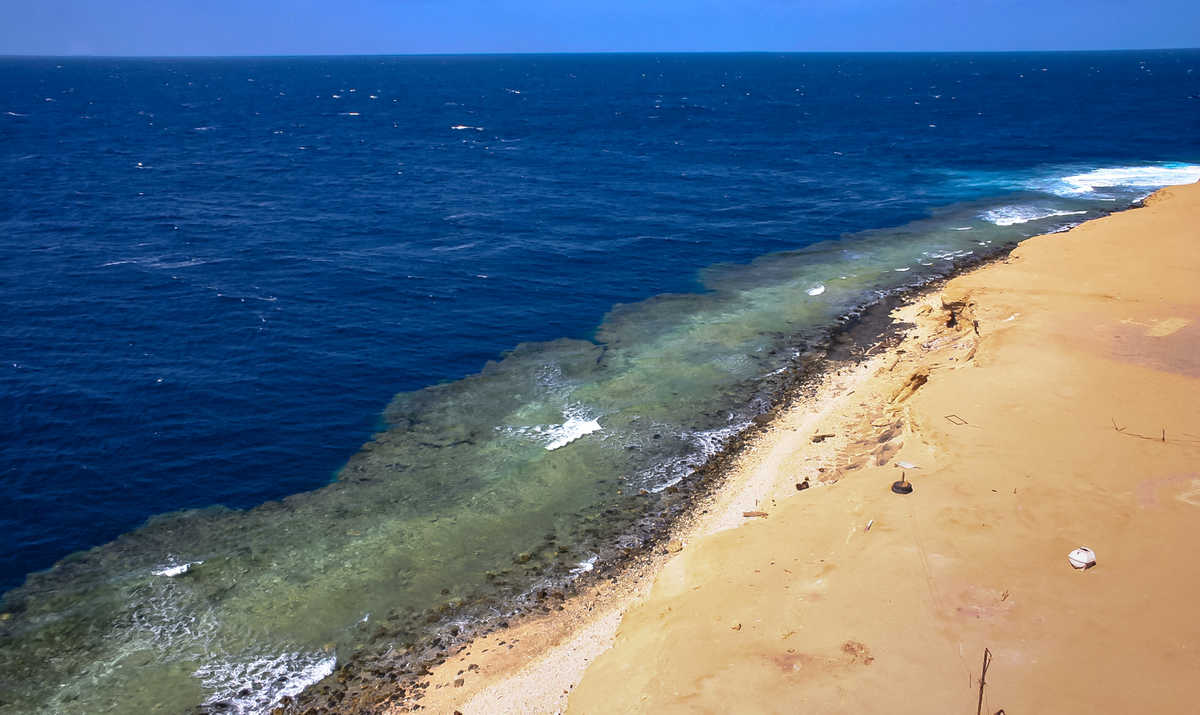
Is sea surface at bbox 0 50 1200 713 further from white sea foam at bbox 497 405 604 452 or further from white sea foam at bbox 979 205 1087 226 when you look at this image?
white sea foam at bbox 979 205 1087 226

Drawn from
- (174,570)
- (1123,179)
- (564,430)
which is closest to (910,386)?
(564,430)

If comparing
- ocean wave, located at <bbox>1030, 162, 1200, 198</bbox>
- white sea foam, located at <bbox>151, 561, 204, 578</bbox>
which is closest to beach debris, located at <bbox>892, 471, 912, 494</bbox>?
white sea foam, located at <bbox>151, 561, 204, 578</bbox>

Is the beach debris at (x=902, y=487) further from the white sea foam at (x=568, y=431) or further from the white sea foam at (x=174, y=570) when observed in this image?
the white sea foam at (x=174, y=570)

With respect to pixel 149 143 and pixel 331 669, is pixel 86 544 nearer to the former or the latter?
pixel 331 669

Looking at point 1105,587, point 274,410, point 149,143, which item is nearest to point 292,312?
point 274,410

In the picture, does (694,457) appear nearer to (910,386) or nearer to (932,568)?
(910,386)

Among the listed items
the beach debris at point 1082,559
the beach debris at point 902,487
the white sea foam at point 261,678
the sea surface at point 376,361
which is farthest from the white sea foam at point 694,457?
the beach debris at point 1082,559

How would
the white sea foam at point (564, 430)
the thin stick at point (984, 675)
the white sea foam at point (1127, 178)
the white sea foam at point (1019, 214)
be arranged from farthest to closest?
the white sea foam at point (1127, 178) < the white sea foam at point (1019, 214) < the white sea foam at point (564, 430) < the thin stick at point (984, 675)
